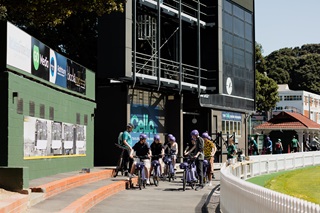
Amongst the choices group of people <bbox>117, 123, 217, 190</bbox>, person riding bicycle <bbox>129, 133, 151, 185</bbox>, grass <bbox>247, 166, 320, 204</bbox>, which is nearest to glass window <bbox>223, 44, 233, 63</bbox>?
grass <bbox>247, 166, 320, 204</bbox>

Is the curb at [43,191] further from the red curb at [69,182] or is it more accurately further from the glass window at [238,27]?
the glass window at [238,27]

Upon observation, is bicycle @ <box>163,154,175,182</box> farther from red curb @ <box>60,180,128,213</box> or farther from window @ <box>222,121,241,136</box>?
window @ <box>222,121,241,136</box>

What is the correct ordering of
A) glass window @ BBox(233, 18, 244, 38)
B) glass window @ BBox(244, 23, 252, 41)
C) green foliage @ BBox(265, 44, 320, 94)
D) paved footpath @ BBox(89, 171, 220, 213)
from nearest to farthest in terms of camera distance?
paved footpath @ BBox(89, 171, 220, 213) → glass window @ BBox(233, 18, 244, 38) → glass window @ BBox(244, 23, 252, 41) → green foliage @ BBox(265, 44, 320, 94)

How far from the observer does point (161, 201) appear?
18.0 m

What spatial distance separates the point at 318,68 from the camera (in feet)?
466

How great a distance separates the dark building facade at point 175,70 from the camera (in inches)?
1304

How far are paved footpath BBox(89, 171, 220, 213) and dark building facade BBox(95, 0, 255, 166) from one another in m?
11.5

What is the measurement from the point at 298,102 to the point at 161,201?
107 metres

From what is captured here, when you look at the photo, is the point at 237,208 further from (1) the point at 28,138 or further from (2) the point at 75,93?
(2) the point at 75,93

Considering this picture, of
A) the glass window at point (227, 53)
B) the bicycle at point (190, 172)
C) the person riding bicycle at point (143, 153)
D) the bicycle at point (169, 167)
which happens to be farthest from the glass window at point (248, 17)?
the bicycle at point (190, 172)

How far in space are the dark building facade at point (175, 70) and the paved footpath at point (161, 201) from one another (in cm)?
1151

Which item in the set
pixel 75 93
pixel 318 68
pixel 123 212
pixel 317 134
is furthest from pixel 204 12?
pixel 318 68

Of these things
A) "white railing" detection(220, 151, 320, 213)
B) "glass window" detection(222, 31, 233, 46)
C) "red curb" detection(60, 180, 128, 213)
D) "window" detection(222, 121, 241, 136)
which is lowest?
"red curb" detection(60, 180, 128, 213)

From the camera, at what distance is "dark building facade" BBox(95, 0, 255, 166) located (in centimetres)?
3312
